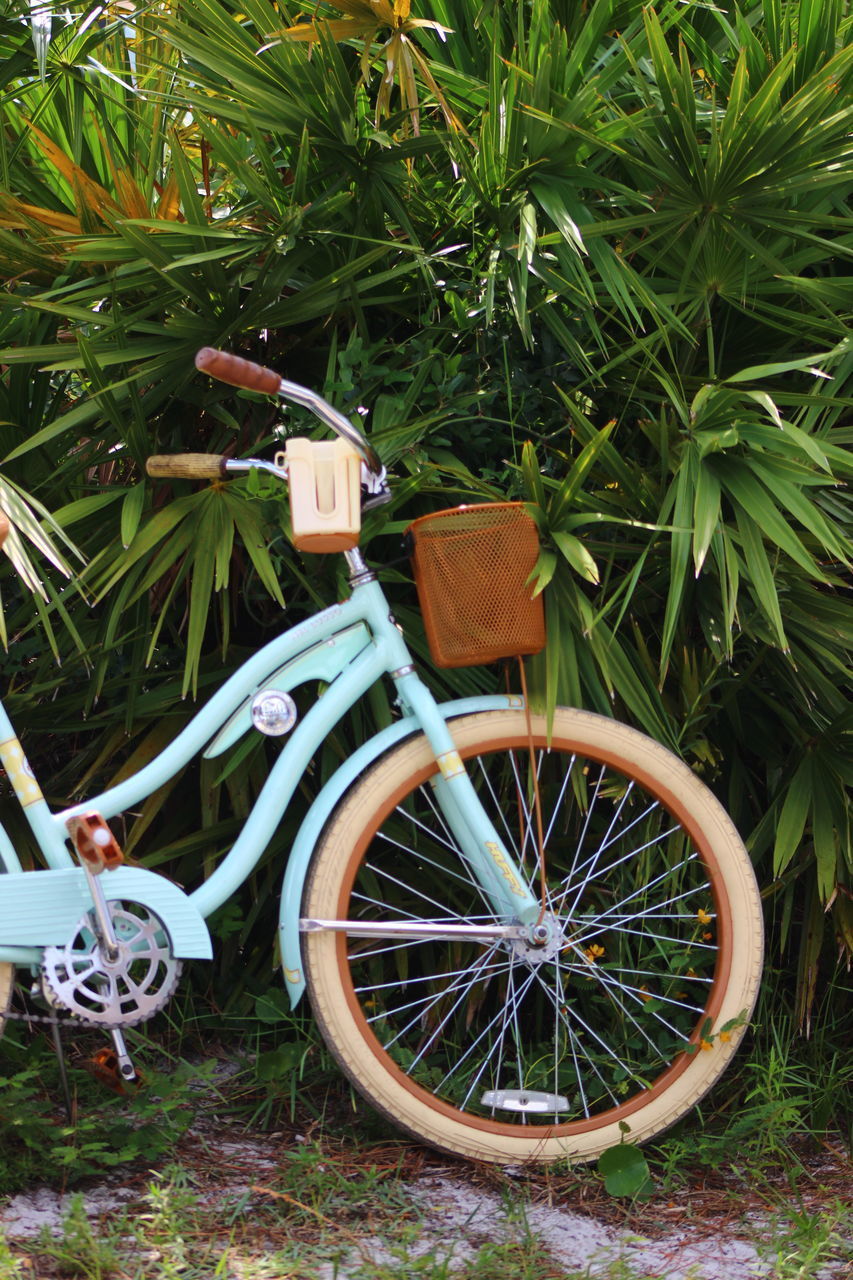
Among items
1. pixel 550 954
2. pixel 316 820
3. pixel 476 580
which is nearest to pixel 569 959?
pixel 550 954

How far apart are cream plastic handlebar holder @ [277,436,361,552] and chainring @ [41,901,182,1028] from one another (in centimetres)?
71

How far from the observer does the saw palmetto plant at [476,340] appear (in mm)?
2230

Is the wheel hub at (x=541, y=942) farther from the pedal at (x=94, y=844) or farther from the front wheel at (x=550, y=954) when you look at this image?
the pedal at (x=94, y=844)

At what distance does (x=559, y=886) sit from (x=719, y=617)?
2.16 feet

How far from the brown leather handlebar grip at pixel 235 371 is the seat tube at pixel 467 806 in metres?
0.57

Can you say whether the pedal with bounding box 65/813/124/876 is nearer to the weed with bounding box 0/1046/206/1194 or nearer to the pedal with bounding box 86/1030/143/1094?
the pedal with bounding box 86/1030/143/1094

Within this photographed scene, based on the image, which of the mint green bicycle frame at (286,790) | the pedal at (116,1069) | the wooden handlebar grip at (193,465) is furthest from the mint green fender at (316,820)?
the wooden handlebar grip at (193,465)

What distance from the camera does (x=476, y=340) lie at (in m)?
2.51

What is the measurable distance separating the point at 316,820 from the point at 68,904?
439mm

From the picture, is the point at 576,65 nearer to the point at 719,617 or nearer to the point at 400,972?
the point at 719,617

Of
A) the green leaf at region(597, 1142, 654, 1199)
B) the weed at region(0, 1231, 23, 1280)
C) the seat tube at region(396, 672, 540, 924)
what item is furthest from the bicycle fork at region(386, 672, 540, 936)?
the weed at region(0, 1231, 23, 1280)

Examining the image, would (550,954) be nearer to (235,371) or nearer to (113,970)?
(113,970)

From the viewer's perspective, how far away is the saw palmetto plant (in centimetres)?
223

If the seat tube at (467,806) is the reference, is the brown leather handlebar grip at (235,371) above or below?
above
